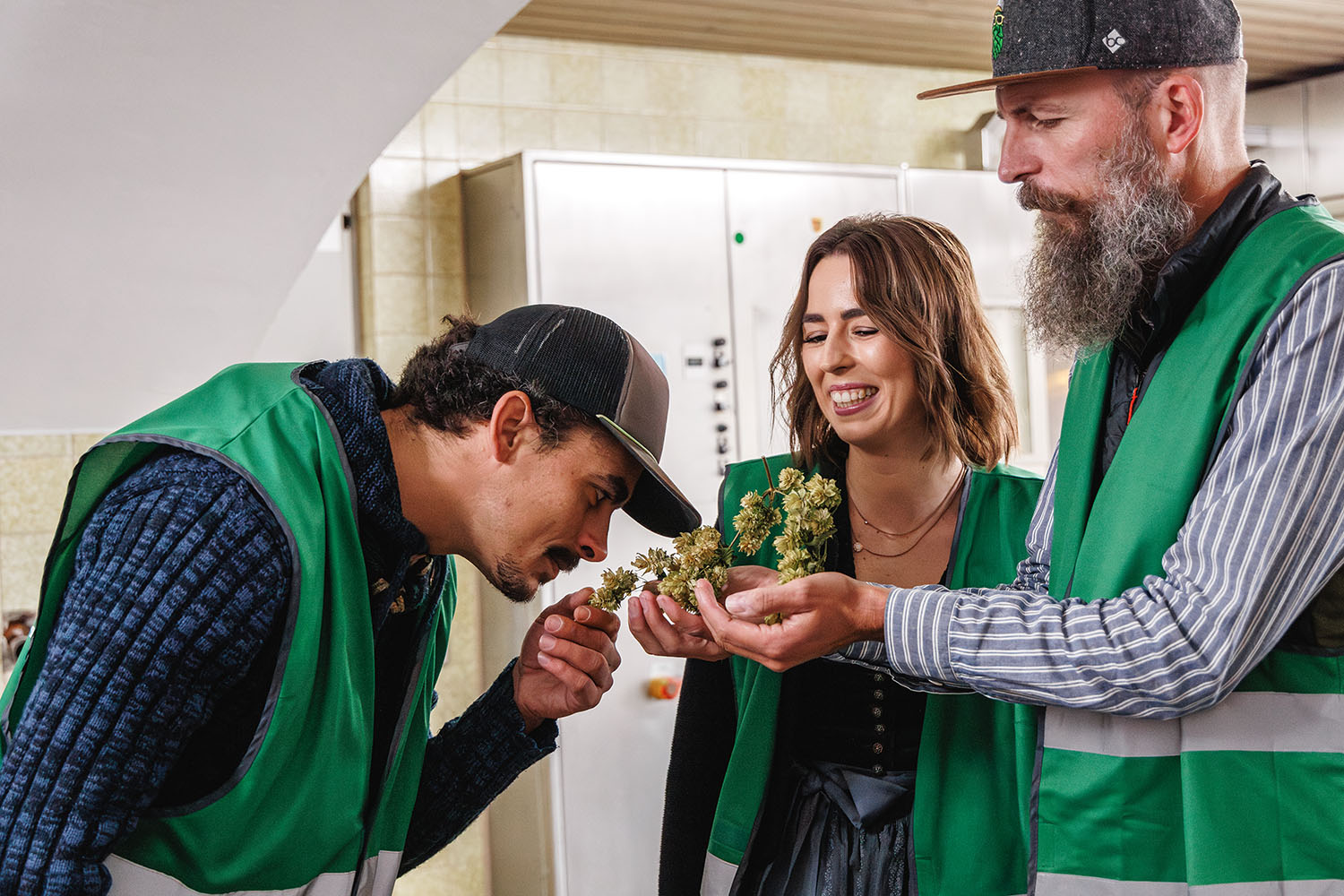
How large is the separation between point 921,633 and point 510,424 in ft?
2.03

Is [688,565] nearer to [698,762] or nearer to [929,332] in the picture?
[698,762]

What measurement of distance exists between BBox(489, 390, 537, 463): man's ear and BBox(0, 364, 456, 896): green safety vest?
24cm

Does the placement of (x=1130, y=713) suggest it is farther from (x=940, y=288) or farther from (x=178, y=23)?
(x=178, y=23)

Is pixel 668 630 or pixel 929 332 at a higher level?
pixel 929 332

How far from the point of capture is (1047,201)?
154 cm

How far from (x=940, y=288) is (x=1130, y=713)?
93cm

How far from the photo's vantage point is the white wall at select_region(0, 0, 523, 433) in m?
2.31

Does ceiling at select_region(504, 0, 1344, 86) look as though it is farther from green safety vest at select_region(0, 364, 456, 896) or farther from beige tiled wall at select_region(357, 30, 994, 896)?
green safety vest at select_region(0, 364, 456, 896)

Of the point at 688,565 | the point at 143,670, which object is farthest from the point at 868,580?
the point at 143,670

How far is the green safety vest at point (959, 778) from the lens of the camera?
1.74 m

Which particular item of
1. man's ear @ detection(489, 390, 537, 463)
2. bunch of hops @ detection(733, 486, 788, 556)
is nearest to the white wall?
man's ear @ detection(489, 390, 537, 463)

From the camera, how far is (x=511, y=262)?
385 cm

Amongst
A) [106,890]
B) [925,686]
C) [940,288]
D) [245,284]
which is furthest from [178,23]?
[925,686]

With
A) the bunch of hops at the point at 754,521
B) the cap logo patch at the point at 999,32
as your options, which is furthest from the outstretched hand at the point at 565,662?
the cap logo patch at the point at 999,32
